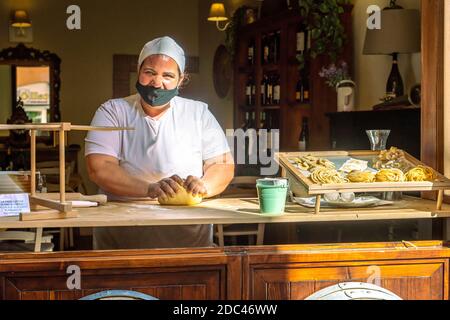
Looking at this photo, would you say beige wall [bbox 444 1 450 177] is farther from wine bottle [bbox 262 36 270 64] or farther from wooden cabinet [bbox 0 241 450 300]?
wine bottle [bbox 262 36 270 64]

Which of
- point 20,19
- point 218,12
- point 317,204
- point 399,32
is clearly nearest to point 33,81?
point 20,19

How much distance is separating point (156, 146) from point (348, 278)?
1106 mm

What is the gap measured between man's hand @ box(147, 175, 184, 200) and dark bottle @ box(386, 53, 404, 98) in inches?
90.9

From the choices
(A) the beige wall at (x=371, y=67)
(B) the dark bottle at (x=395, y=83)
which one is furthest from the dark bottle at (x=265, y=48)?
(B) the dark bottle at (x=395, y=83)

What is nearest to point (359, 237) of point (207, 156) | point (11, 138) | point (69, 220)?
point (207, 156)

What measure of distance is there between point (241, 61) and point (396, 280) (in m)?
5.12

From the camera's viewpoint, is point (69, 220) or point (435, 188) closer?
point (69, 220)

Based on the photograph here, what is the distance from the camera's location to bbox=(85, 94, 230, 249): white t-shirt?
9.62ft

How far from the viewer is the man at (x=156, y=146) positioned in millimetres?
2908

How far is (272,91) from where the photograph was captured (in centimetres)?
657

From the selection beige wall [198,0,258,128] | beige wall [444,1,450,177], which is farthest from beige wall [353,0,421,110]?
beige wall [198,0,258,128]

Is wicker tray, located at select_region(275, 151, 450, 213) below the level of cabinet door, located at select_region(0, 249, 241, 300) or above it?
above

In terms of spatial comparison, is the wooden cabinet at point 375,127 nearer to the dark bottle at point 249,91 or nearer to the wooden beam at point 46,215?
the dark bottle at point 249,91
